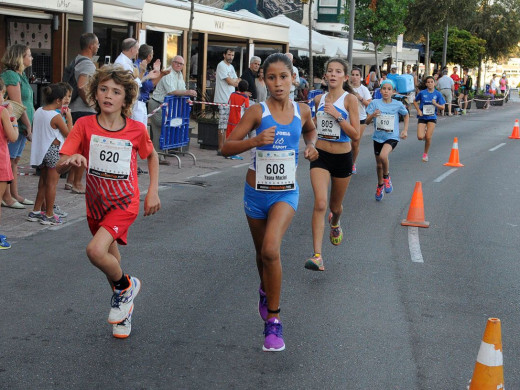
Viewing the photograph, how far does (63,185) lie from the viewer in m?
12.2

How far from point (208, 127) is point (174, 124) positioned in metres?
2.93

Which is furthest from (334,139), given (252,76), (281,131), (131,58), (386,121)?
(252,76)

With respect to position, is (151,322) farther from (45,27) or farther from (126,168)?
(45,27)

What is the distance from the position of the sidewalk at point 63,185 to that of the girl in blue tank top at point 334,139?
2988 millimetres

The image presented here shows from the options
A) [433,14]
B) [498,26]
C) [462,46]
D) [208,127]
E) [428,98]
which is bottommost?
[208,127]

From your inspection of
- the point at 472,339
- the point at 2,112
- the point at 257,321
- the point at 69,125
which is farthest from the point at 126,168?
the point at 69,125

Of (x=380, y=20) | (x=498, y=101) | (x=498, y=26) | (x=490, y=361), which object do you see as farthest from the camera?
(x=498, y=26)

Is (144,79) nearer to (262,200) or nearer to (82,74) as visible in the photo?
(82,74)

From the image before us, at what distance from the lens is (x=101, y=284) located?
695 cm

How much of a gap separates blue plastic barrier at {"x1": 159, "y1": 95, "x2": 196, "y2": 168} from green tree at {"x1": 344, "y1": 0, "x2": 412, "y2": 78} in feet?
72.4

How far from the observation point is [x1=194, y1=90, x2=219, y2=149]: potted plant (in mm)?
17875

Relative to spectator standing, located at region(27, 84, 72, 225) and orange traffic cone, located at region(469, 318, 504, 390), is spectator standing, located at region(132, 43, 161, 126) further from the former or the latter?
orange traffic cone, located at region(469, 318, 504, 390)

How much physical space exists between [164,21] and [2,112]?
14186mm

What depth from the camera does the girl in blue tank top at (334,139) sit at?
807 centimetres
